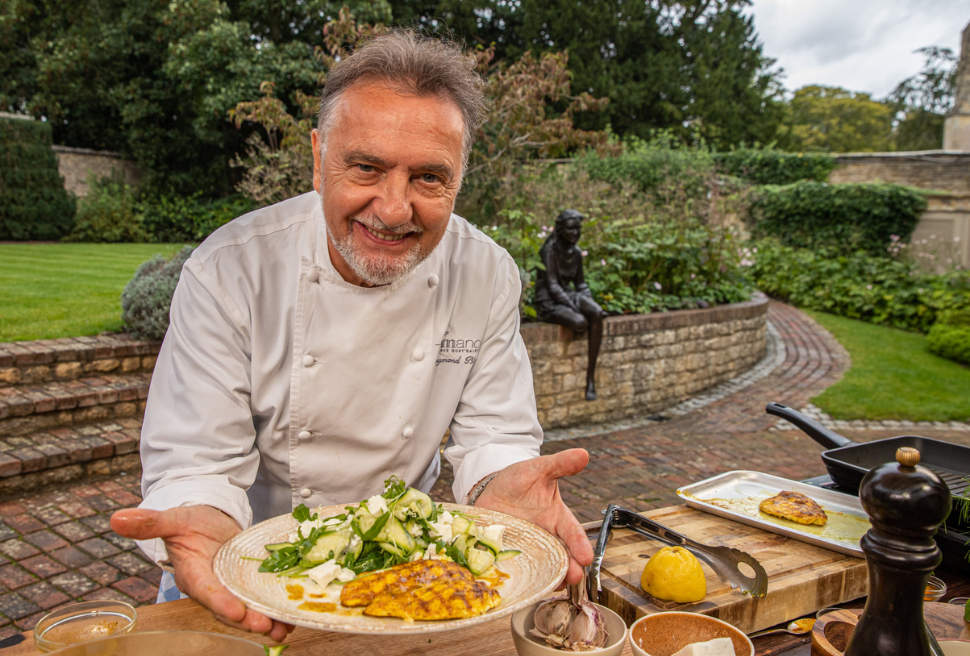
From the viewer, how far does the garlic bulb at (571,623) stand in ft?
3.83

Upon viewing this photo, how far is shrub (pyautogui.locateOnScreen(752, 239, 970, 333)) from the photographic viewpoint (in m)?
13.0

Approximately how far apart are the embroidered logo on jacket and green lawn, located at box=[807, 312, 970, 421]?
709 cm

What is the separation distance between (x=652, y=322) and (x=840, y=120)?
41930 mm

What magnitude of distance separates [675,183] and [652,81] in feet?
45.1

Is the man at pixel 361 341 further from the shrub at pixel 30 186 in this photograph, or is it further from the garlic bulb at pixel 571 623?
the shrub at pixel 30 186

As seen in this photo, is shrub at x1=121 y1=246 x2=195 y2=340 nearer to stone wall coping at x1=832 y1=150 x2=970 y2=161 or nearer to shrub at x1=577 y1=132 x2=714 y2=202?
shrub at x1=577 y1=132 x2=714 y2=202

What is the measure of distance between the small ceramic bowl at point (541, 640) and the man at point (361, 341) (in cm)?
21

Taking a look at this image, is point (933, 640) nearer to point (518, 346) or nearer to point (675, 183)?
point (518, 346)

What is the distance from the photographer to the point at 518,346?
7.25 ft

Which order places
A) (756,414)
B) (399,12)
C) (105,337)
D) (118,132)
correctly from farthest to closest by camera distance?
(399,12)
(118,132)
(756,414)
(105,337)

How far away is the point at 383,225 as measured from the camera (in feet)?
5.86

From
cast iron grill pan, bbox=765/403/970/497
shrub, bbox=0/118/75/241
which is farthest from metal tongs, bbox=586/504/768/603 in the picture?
shrub, bbox=0/118/75/241

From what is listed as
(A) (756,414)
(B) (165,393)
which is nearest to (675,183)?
(A) (756,414)

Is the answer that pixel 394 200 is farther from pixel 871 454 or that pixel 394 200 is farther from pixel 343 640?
pixel 871 454
